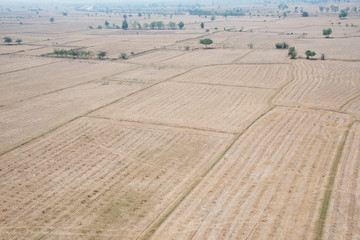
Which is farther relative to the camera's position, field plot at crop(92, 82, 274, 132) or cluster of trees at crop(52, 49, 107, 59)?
cluster of trees at crop(52, 49, 107, 59)

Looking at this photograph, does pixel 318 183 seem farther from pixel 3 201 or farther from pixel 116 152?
pixel 3 201

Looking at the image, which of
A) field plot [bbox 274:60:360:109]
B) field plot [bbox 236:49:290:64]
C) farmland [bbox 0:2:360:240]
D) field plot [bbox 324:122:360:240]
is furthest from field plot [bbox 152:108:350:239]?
field plot [bbox 236:49:290:64]

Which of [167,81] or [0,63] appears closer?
[167,81]

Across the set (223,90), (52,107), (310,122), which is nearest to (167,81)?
(223,90)

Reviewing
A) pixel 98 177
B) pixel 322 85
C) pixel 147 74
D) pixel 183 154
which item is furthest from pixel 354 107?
pixel 147 74

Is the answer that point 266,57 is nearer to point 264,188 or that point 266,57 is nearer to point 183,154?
point 183,154

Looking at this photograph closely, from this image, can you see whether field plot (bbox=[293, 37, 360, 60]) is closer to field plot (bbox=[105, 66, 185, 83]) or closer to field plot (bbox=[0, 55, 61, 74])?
field plot (bbox=[105, 66, 185, 83])
